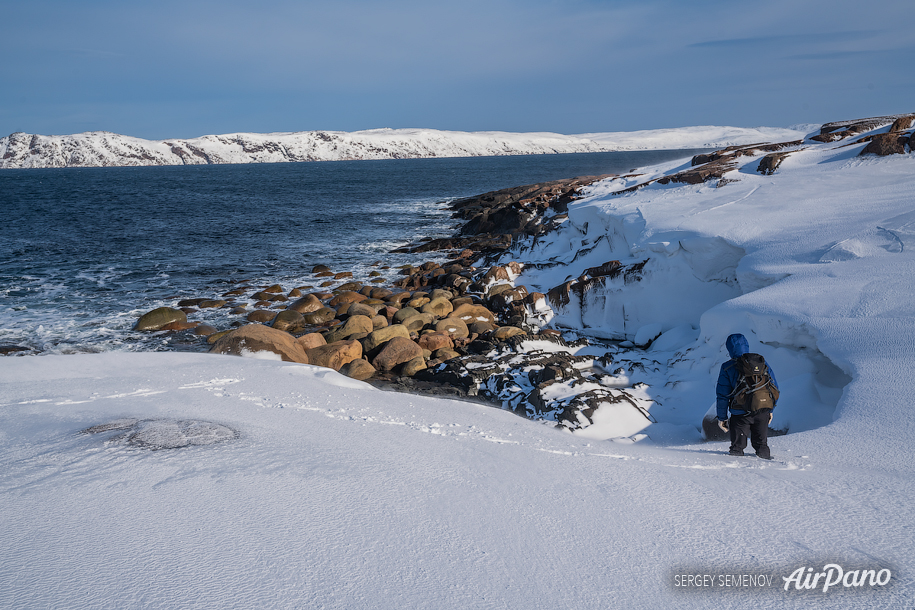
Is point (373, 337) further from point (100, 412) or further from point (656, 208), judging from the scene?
point (656, 208)

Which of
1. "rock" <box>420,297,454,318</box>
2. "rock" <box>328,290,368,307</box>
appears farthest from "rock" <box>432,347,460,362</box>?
"rock" <box>328,290,368,307</box>

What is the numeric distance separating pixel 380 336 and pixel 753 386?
711cm

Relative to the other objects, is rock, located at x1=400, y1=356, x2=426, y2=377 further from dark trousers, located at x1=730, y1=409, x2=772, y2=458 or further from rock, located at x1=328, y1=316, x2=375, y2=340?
dark trousers, located at x1=730, y1=409, x2=772, y2=458

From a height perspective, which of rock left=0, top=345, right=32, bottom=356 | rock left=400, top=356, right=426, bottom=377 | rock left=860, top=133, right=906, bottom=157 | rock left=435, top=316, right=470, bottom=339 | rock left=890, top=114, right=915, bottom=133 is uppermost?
rock left=890, top=114, right=915, bottom=133

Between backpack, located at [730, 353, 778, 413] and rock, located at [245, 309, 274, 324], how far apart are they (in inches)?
441

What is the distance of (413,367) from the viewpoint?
9.03m

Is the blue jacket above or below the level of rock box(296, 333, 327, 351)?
above

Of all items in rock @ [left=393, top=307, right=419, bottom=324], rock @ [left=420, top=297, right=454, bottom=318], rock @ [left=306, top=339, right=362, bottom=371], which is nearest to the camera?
rock @ [left=306, top=339, right=362, bottom=371]

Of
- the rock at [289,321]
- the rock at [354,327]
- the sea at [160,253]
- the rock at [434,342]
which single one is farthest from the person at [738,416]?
the sea at [160,253]

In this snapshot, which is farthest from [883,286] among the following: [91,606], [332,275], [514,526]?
[332,275]

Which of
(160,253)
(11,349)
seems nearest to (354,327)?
(11,349)

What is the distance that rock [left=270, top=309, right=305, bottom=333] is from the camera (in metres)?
12.0

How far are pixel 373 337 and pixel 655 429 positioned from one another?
5714mm

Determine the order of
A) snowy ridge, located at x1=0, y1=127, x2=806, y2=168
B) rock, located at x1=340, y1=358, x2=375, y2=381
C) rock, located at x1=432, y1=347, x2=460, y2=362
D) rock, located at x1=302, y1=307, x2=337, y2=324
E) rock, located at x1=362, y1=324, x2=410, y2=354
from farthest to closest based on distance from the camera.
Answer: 1. snowy ridge, located at x1=0, y1=127, x2=806, y2=168
2. rock, located at x1=302, y1=307, x2=337, y2=324
3. rock, located at x1=362, y1=324, x2=410, y2=354
4. rock, located at x1=432, y1=347, x2=460, y2=362
5. rock, located at x1=340, y1=358, x2=375, y2=381
